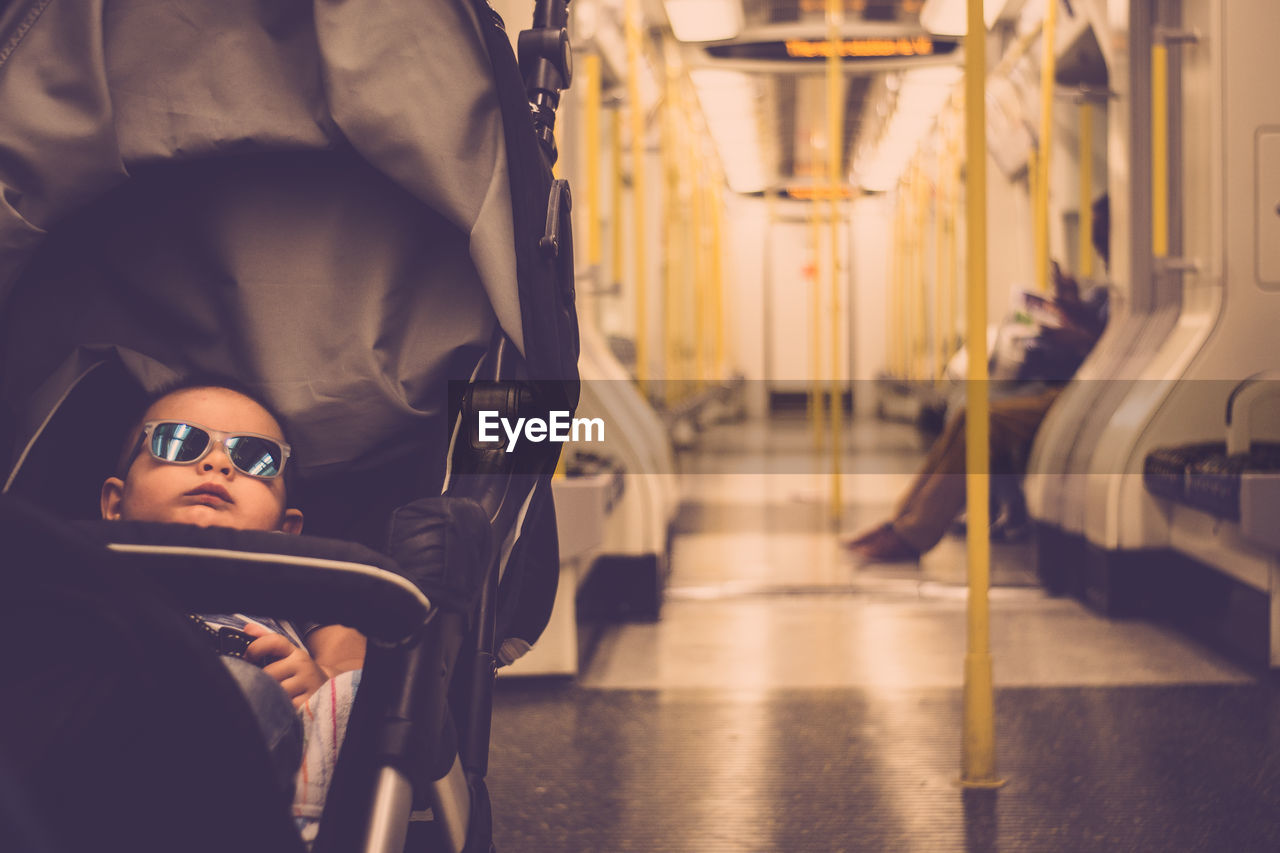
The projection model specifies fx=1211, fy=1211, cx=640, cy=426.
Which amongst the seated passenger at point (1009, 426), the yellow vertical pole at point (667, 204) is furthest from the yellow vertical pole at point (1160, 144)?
the yellow vertical pole at point (667, 204)

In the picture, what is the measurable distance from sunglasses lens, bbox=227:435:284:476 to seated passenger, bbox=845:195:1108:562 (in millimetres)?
3996

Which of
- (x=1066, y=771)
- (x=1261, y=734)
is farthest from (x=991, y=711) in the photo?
(x=1261, y=734)

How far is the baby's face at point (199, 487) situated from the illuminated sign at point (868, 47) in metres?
6.98

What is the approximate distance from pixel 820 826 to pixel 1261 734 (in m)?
1.25

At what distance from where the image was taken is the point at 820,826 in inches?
91.7

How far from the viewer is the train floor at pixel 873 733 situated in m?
2.32

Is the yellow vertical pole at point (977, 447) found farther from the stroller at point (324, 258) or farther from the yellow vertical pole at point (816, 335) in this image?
the yellow vertical pole at point (816, 335)

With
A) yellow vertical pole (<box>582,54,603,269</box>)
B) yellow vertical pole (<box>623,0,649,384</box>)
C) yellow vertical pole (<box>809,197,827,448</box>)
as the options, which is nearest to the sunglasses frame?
yellow vertical pole (<box>582,54,603,269</box>)

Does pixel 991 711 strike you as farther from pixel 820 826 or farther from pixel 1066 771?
pixel 820 826

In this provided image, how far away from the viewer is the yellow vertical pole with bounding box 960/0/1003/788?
2547 millimetres

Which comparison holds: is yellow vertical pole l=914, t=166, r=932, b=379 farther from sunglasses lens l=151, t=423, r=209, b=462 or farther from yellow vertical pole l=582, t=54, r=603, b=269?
sunglasses lens l=151, t=423, r=209, b=462

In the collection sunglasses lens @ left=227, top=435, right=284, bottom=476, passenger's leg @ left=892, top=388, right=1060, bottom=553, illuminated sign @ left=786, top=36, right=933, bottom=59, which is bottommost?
passenger's leg @ left=892, top=388, right=1060, bottom=553

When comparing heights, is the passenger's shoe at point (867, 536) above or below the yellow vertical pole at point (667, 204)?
below

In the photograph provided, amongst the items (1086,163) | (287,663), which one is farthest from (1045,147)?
(287,663)
